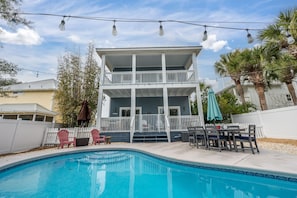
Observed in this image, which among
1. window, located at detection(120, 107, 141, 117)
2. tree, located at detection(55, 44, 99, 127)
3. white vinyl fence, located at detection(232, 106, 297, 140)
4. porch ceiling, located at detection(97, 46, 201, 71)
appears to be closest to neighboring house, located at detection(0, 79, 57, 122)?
tree, located at detection(55, 44, 99, 127)

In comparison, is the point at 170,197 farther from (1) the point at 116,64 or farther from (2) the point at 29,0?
(1) the point at 116,64

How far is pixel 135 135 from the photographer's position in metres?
10.4

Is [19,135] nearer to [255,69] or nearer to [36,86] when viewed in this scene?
[36,86]

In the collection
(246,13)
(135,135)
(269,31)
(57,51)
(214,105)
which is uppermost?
(57,51)

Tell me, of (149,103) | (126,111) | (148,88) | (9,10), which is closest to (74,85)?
(126,111)

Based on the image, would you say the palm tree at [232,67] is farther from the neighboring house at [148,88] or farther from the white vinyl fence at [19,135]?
the white vinyl fence at [19,135]

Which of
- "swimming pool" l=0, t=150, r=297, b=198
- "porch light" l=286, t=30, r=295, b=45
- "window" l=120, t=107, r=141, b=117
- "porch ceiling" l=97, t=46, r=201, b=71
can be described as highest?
"porch ceiling" l=97, t=46, r=201, b=71

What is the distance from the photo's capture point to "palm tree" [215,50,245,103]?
13662 millimetres

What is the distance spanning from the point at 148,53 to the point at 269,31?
26.5 feet

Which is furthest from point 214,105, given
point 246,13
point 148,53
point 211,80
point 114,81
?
point 211,80

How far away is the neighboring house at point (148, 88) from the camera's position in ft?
35.0

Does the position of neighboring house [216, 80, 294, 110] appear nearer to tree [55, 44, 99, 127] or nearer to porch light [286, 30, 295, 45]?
porch light [286, 30, 295, 45]

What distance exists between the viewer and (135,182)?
13.3 feet

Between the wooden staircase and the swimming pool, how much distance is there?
4.23 m
